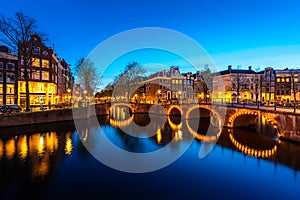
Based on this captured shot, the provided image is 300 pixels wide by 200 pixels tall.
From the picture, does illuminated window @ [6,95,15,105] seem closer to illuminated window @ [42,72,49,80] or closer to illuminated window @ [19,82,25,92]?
illuminated window @ [19,82,25,92]

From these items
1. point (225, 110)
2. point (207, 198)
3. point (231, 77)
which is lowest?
point (207, 198)

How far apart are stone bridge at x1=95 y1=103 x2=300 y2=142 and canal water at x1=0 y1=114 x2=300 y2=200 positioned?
60.5 inches

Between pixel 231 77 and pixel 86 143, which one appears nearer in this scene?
pixel 86 143

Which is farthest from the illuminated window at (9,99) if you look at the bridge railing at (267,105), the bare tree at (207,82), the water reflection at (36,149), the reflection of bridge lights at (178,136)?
the bare tree at (207,82)

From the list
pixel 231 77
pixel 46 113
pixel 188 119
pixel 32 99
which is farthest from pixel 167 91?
pixel 46 113

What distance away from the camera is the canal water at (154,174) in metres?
11.0

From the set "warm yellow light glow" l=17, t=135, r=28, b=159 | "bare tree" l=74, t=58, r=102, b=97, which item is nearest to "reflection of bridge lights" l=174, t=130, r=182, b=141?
"warm yellow light glow" l=17, t=135, r=28, b=159

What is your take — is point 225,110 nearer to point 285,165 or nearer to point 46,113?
point 285,165

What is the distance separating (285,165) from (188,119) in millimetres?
26285

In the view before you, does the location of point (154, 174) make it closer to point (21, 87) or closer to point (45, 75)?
point (21, 87)

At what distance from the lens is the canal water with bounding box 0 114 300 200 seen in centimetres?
1104

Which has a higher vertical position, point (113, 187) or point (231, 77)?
point (231, 77)

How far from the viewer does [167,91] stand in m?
70.1

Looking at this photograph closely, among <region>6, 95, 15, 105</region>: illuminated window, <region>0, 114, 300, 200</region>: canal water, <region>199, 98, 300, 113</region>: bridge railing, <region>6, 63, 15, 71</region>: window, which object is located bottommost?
<region>0, 114, 300, 200</region>: canal water
